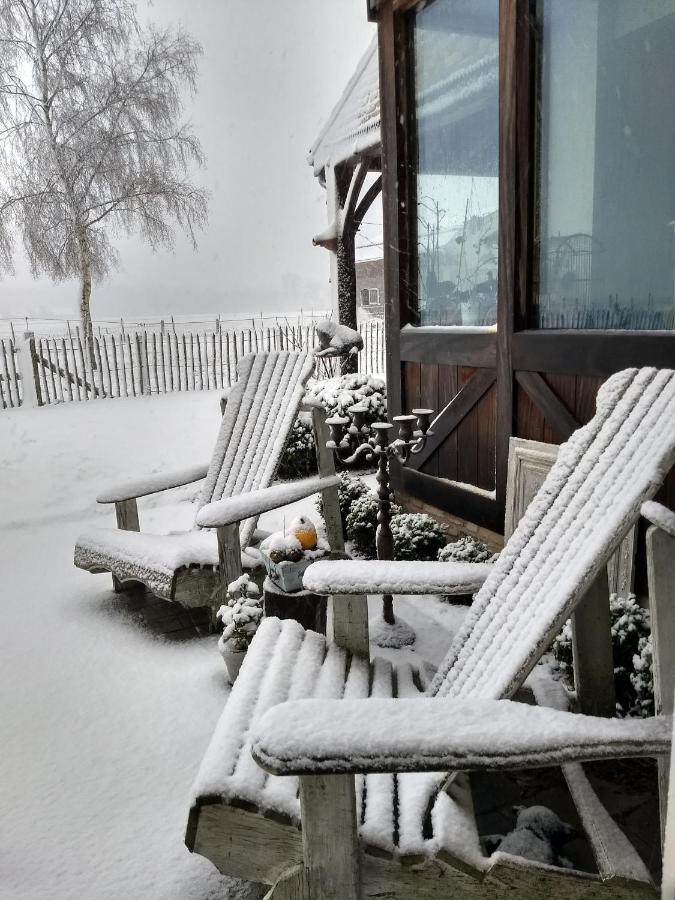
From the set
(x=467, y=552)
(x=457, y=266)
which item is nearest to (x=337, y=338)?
(x=457, y=266)

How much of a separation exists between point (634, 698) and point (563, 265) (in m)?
1.98

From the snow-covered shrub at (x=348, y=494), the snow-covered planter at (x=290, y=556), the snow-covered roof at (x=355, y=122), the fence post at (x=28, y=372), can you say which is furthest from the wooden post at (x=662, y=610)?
the fence post at (x=28, y=372)

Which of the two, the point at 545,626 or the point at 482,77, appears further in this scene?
the point at 482,77

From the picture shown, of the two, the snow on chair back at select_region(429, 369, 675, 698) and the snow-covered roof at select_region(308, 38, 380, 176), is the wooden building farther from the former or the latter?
the snow-covered roof at select_region(308, 38, 380, 176)

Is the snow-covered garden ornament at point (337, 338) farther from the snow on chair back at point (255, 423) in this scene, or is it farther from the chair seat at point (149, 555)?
the chair seat at point (149, 555)

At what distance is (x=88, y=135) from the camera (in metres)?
14.6

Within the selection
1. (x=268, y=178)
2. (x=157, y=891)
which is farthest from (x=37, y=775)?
(x=268, y=178)

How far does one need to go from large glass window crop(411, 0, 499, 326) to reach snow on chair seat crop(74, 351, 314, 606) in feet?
3.30

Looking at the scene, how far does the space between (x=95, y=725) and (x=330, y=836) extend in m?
1.65

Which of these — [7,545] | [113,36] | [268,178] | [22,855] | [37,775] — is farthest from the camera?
[268,178]

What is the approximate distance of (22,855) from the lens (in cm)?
182

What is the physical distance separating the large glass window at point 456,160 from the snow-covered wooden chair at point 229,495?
3.31ft

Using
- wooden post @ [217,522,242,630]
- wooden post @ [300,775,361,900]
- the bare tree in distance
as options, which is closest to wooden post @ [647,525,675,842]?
wooden post @ [300,775,361,900]

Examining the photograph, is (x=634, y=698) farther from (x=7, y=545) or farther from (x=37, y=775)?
(x=7, y=545)
